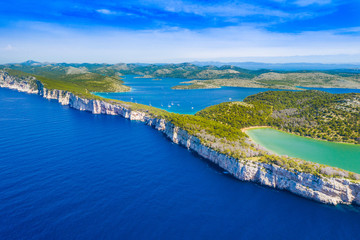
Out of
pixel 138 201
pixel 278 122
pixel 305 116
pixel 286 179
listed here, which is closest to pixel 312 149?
pixel 278 122

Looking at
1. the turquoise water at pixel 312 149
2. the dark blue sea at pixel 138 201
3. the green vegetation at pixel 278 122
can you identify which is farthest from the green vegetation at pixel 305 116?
the dark blue sea at pixel 138 201

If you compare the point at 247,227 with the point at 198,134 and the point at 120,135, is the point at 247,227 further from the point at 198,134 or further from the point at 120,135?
the point at 120,135

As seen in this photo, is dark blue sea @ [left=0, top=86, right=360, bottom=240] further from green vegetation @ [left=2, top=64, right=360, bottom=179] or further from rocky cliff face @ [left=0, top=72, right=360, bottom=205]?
green vegetation @ [left=2, top=64, right=360, bottom=179]

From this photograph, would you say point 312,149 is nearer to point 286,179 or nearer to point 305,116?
point 286,179

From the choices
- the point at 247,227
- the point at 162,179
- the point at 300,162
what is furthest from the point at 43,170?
the point at 300,162

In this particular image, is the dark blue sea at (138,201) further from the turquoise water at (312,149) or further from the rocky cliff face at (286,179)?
the turquoise water at (312,149)
